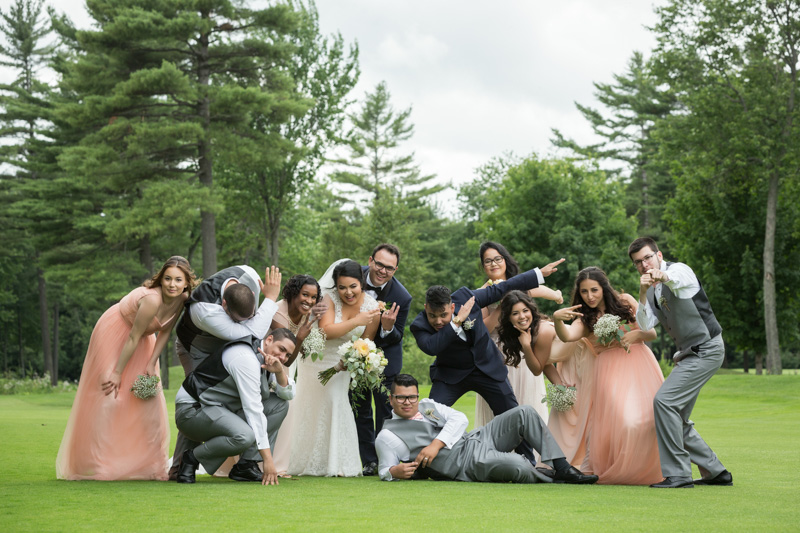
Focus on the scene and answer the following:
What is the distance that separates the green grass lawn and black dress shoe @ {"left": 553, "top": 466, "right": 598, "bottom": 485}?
0.91 ft

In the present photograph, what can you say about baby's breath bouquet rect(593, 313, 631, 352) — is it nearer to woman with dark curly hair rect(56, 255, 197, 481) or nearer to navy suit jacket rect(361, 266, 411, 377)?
navy suit jacket rect(361, 266, 411, 377)

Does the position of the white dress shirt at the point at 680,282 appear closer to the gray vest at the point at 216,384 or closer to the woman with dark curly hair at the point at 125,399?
the gray vest at the point at 216,384

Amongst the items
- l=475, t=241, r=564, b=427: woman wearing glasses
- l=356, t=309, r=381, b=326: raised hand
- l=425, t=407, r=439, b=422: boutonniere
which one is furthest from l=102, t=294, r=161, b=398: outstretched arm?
l=475, t=241, r=564, b=427: woman wearing glasses

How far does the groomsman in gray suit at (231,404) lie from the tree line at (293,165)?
20.5 meters

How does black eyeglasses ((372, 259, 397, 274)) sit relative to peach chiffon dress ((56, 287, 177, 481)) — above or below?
above

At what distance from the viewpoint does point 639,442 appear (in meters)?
7.71

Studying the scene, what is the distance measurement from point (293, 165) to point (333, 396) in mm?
29843

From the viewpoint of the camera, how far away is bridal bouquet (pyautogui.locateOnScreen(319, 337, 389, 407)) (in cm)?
827

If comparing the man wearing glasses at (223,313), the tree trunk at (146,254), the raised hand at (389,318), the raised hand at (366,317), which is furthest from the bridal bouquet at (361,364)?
the tree trunk at (146,254)

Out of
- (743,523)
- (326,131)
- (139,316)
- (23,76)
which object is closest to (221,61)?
(326,131)

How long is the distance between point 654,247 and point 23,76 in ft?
148

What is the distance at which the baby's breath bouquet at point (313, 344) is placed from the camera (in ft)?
27.2

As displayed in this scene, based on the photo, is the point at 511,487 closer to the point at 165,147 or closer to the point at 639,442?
the point at 639,442

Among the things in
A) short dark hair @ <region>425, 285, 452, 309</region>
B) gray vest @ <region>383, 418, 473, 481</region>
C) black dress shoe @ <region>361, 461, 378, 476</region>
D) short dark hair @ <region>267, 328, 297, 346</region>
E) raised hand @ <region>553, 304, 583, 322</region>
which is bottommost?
black dress shoe @ <region>361, 461, 378, 476</region>
